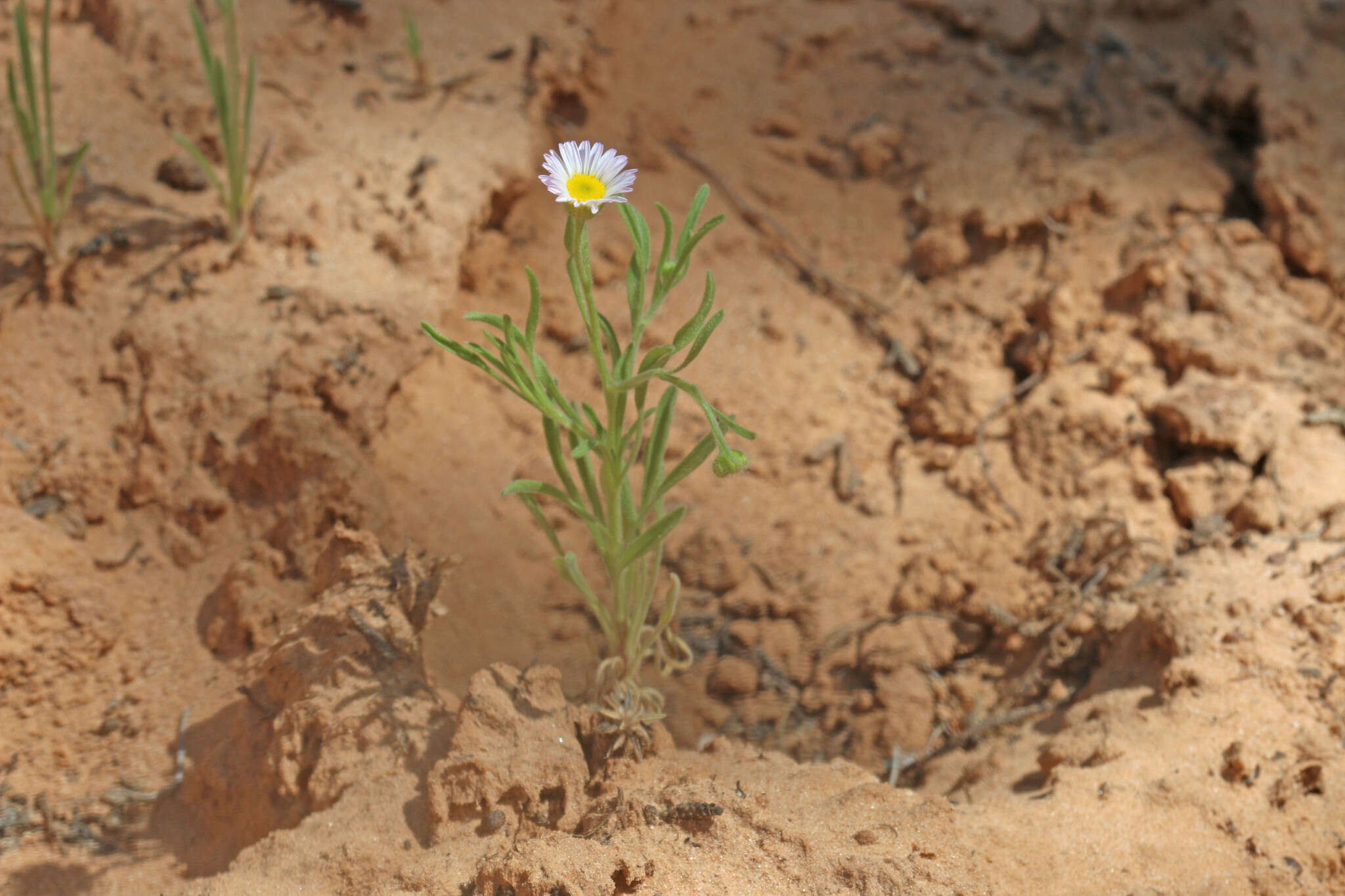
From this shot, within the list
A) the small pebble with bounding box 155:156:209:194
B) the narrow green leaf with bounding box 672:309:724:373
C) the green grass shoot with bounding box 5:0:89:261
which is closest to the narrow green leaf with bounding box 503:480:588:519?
the narrow green leaf with bounding box 672:309:724:373

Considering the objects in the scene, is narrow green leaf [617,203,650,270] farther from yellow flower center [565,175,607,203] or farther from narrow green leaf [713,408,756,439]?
narrow green leaf [713,408,756,439]

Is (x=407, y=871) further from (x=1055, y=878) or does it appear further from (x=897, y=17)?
(x=897, y=17)

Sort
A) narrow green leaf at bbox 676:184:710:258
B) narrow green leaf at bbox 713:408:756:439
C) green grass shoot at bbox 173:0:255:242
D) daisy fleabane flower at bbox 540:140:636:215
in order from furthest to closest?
green grass shoot at bbox 173:0:255:242 → narrow green leaf at bbox 676:184:710:258 → narrow green leaf at bbox 713:408:756:439 → daisy fleabane flower at bbox 540:140:636:215

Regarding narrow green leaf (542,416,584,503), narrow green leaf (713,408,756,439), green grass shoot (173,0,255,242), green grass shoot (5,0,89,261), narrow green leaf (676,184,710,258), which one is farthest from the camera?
green grass shoot (173,0,255,242)

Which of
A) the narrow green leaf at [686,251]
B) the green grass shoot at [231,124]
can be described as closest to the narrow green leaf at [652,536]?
the narrow green leaf at [686,251]

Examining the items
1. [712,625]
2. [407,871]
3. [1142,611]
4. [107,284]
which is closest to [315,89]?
[107,284]

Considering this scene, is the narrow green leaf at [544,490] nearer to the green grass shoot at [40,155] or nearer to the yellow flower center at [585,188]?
the yellow flower center at [585,188]
